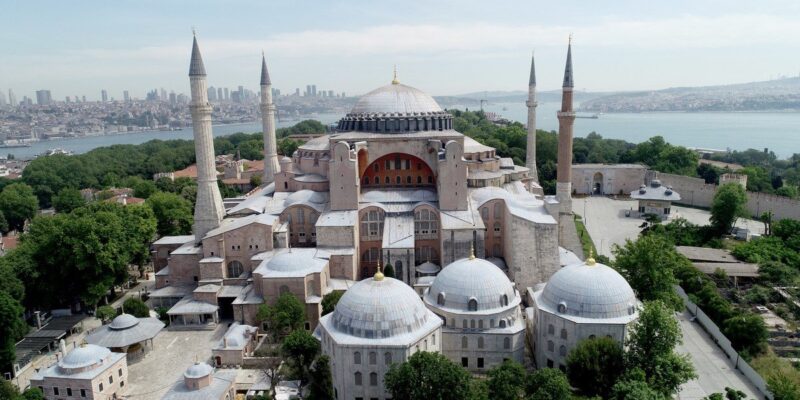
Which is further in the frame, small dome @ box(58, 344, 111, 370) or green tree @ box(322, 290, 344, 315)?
green tree @ box(322, 290, 344, 315)

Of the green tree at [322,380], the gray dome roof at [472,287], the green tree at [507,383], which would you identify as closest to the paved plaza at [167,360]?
the green tree at [322,380]

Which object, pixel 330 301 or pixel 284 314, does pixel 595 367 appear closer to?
pixel 330 301

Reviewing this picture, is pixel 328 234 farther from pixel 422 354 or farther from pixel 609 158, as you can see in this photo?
pixel 609 158

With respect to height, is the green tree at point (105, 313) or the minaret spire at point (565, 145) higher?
the minaret spire at point (565, 145)

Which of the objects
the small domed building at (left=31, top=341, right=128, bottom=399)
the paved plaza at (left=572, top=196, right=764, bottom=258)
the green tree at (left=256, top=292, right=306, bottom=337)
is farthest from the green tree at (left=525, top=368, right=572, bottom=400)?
the paved plaza at (left=572, top=196, right=764, bottom=258)

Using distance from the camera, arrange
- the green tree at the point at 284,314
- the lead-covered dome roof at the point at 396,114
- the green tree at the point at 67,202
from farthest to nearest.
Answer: the green tree at the point at 67,202 < the lead-covered dome roof at the point at 396,114 < the green tree at the point at 284,314

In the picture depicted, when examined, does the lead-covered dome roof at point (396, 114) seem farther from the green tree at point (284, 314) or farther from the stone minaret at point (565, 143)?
the green tree at point (284, 314)

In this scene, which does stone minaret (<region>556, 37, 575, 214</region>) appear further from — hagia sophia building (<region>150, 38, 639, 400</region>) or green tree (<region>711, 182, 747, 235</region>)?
green tree (<region>711, 182, 747, 235</region>)
